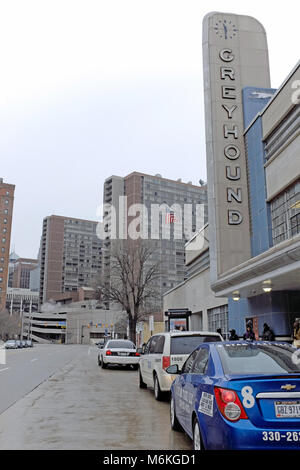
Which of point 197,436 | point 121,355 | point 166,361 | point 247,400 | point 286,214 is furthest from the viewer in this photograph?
point 121,355

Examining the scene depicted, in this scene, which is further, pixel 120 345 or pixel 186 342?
pixel 120 345

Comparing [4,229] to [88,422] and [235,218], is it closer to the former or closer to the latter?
[235,218]

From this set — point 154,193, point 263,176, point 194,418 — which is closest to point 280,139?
point 263,176

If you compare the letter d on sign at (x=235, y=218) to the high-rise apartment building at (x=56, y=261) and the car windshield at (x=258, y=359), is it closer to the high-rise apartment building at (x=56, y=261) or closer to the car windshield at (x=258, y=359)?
the car windshield at (x=258, y=359)

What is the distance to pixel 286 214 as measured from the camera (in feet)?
70.3

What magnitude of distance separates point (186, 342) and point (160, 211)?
132472 millimetres

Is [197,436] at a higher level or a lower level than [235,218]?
lower

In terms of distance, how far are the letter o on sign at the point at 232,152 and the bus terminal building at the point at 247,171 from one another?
2.2 inches

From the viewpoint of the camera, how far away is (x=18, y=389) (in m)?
12.9

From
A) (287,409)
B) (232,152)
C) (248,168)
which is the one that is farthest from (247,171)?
(287,409)

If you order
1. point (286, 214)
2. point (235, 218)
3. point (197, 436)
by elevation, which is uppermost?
point (235, 218)

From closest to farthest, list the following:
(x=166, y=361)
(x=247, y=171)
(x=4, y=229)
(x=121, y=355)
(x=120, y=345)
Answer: (x=166, y=361) < (x=121, y=355) < (x=120, y=345) < (x=247, y=171) < (x=4, y=229)

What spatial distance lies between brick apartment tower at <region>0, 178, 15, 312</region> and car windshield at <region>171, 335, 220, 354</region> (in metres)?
127

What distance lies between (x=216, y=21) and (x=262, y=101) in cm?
→ 639
